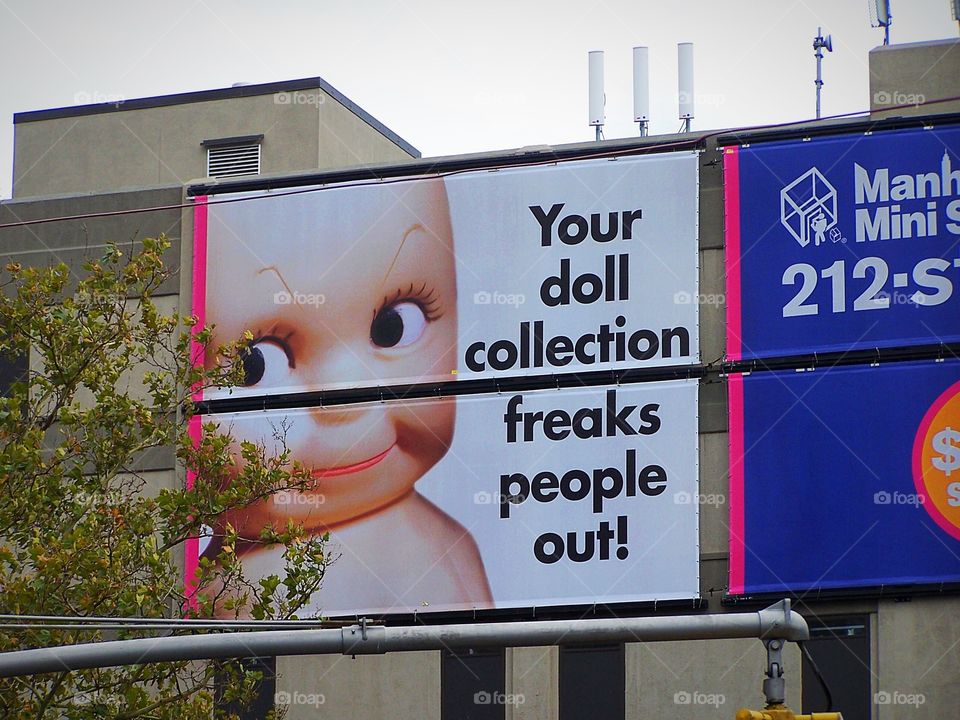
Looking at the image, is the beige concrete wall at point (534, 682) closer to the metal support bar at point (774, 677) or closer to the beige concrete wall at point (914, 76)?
the beige concrete wall at point (914, 76)

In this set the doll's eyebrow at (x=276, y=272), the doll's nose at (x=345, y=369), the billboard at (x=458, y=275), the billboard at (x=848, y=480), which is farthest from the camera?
the doll's eyebrow at (x=276, y=272)

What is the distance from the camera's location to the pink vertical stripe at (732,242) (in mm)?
24656

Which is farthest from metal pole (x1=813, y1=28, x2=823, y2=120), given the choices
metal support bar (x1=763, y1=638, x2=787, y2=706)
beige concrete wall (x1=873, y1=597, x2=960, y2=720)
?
metal support bar (x1=763, y1=638, x2=787, y2=706)

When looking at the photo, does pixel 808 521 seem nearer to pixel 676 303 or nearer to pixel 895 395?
pixel 895 395

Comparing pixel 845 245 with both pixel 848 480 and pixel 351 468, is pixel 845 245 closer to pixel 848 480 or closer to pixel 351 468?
pixel 848 480

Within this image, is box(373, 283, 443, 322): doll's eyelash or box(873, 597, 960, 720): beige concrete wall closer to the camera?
box(873, 597, 960, 720): beige concrete wall

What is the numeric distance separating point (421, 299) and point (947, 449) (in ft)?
29.0

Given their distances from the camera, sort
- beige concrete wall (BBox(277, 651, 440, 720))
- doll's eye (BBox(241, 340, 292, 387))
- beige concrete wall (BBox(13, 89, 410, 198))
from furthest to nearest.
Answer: beige concrete wall (BBox(13, 89, 410, 198)), doll's eye (BBox(241, 340, 292, 387)), beige concrete wall (BBox(277, 651, 440, 720))

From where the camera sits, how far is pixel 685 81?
32000 mm

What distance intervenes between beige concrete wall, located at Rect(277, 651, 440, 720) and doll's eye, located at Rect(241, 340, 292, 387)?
4.84 meters

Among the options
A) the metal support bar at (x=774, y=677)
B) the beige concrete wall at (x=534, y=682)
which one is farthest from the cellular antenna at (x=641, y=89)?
the metal support bar at (x=774, y=677)

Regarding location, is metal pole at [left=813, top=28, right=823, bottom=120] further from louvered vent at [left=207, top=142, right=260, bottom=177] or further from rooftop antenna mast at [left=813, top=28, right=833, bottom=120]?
louvered vent at [left=207, top=142, right=260, bottom=177]

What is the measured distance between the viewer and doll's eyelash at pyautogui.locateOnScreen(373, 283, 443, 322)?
2619cm

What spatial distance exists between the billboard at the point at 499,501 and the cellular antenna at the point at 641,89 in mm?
8774
